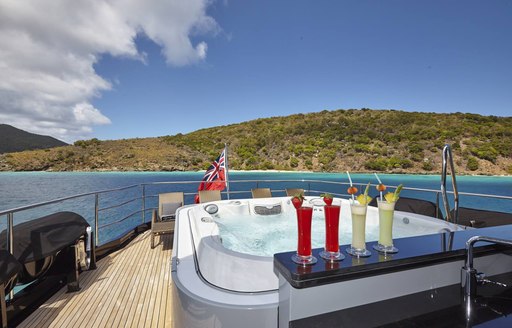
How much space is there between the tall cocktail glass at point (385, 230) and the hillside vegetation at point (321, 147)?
18886 mm

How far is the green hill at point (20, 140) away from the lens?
36.0 metres

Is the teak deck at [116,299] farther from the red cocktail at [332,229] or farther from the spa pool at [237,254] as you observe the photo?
the red cocktail at [332,229]

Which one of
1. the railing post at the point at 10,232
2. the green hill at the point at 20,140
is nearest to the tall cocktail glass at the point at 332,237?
the railing post at the point at 10,232

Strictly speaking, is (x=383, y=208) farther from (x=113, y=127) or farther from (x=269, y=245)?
(x=113, y=127)

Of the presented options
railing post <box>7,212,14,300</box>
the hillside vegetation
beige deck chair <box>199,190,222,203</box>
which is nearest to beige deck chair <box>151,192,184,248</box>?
beige deck chair <box>199,190,222,203</box>

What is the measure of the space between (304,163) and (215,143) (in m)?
9.88

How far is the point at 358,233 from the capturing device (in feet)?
2.42

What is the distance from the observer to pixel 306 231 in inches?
28.0

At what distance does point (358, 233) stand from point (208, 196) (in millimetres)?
3147

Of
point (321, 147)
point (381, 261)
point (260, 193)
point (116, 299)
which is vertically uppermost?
point (321, 147)

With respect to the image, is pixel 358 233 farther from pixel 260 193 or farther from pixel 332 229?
pixel 260 193

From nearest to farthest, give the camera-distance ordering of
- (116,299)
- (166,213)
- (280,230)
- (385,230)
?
1. (385,230)
2. (116,299)
3. (280,230)
4. (166,213)

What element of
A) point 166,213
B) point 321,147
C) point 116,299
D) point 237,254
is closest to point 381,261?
point 237,254

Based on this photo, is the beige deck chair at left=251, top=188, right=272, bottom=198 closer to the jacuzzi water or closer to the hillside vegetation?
the jacuzzi water
